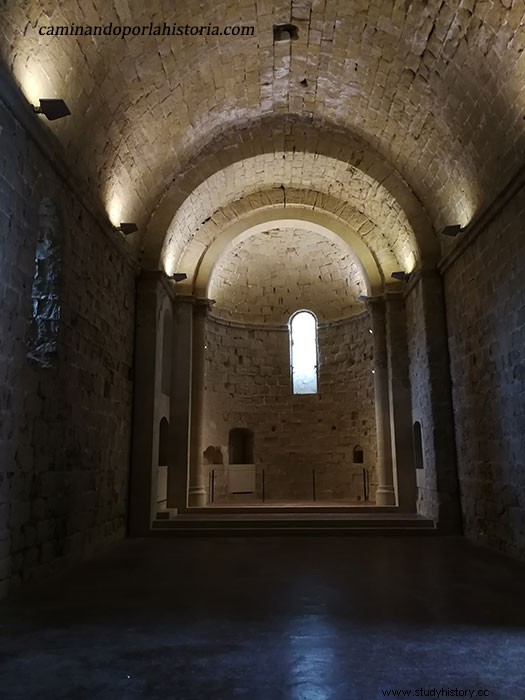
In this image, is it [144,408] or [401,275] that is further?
[401,275]

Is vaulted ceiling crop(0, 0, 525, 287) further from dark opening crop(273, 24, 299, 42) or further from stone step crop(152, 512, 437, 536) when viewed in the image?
stone step crop(152, 512, 437, 536)

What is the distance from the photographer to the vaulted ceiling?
7297mm

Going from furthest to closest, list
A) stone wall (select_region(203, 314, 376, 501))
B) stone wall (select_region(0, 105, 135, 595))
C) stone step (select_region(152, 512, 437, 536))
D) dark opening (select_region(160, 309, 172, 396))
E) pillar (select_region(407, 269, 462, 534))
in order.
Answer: stone wall (select_region(203, 314, 376, 501)) → dark opening (select_region(160, 309, 172, 396)) → pillar (select_region(407, 269, 462, 534)) → stone step (select_region(152, 512, 437, 536)) → stone wall (select_region(0, 105, 135, 595))

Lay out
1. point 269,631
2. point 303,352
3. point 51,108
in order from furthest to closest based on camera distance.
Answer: point 303,352, point 51,108, point 269,631

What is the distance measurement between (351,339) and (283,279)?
316cm

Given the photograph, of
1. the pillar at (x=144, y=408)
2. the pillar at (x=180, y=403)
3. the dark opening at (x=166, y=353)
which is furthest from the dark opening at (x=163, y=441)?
the pillar at (x=144, y=408)

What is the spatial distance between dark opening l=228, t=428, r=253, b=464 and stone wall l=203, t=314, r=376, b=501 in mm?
369

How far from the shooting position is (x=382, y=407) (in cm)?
1345

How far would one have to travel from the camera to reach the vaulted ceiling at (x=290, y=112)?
7.30 metres

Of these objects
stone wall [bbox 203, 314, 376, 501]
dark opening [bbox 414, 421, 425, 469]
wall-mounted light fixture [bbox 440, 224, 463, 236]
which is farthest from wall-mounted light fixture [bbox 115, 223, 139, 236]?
stone wall [bbox 203, 314, 376, 501]

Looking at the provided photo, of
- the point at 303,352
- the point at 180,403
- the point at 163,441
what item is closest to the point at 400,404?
the point at 180,403

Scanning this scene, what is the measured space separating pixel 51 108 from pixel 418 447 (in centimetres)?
988

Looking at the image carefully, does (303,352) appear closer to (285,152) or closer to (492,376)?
(285,152)

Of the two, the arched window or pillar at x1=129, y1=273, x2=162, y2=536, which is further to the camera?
the arched window
